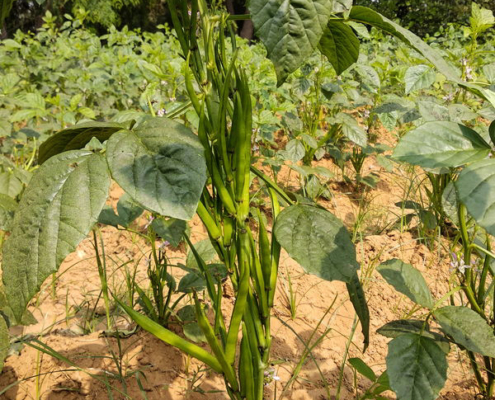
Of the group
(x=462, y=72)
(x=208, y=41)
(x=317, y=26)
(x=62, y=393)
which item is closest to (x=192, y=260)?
(x=62, y=393)

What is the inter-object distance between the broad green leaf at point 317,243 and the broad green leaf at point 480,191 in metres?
0.19

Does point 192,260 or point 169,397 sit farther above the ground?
point 192,260

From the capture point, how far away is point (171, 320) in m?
1.38

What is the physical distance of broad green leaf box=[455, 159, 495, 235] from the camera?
0.49 metres

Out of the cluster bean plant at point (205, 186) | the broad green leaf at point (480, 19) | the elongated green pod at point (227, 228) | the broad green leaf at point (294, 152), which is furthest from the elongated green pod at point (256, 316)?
the broad green leaf at point (480, 19)

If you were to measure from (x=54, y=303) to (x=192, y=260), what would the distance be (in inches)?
24.8

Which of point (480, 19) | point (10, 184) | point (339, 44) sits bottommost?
point (10, 184)

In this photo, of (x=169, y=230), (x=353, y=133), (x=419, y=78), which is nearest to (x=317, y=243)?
(x=169, y=230)

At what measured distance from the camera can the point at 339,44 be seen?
28.3 inches

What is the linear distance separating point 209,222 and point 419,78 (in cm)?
130

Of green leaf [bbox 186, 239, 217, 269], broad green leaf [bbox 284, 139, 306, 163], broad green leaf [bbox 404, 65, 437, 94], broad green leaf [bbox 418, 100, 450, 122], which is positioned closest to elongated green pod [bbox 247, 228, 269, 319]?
green leaf [bbox 186, 239, 217, 269]

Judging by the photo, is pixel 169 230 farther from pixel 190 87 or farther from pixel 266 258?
pixel 190 87

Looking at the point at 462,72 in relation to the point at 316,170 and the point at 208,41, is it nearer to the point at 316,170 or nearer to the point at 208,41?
the point at 316,170

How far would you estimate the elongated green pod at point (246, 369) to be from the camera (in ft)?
2.55
